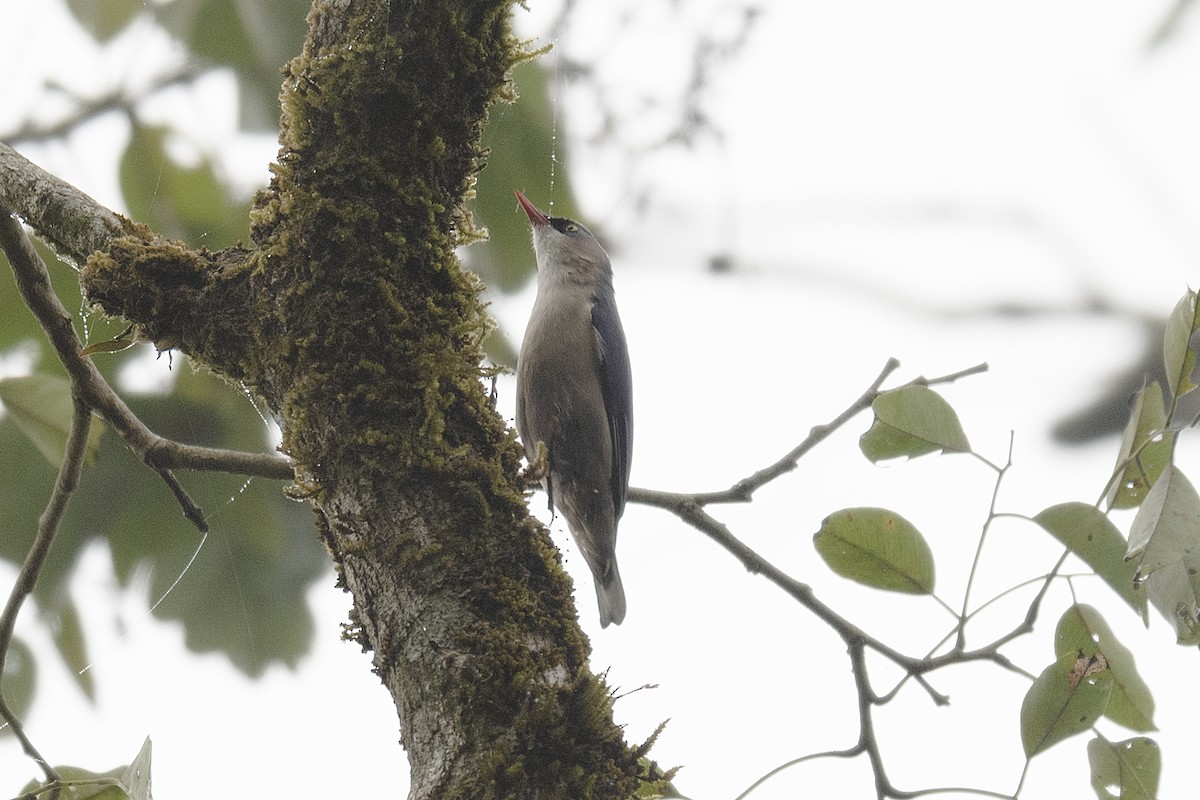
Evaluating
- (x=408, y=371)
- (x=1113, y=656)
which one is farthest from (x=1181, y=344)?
(x=408, y=371)

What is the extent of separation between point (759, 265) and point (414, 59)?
228cm

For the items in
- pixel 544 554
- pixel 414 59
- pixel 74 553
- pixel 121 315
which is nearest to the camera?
pixel 544 554

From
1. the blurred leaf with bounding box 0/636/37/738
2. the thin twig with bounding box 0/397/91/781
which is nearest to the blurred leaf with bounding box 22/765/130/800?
the thin twig with bounding box 0/397/91/781

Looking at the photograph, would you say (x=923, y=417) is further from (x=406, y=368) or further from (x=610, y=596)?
(x=610, y=596)

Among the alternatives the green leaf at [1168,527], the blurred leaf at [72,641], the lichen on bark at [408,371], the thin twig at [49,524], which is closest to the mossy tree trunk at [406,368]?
the lichen on bark at [408,371]

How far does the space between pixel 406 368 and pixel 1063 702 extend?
4.08 ft

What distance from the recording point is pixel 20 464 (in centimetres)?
383

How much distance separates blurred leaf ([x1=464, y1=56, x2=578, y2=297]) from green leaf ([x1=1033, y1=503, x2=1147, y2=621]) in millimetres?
2270

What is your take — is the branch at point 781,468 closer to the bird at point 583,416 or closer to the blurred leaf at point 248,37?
A: the bird at point 583,416

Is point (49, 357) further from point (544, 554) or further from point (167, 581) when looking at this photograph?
point (544, 554)

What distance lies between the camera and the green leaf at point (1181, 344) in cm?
157

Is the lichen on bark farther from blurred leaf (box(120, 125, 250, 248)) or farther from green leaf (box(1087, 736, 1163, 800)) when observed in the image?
blurred leaf (box(120, 125, 250, 248))

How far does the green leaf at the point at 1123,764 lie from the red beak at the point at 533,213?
3087 mm

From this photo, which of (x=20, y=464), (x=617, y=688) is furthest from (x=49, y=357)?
(x=617, y=688)
